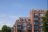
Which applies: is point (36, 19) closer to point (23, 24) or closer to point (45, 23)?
point (23, 24)

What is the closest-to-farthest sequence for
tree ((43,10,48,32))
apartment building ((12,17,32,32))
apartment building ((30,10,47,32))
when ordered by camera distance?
1. tree ((43,10,48,32))
2. apartment building ((30,10,47,32))
3. apartment building ((12,17,32,32))

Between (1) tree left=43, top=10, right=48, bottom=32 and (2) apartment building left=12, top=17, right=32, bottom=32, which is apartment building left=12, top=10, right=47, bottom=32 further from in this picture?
(1) tree left=43, top=10, right=48, bottom=32

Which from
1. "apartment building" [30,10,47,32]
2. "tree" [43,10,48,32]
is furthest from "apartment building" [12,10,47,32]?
"tree" [43,10,48,32]

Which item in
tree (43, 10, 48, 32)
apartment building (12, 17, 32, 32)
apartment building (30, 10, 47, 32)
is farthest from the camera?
apartment building (12, 17, 32, 32)

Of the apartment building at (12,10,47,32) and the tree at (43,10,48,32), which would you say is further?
the apartment building at (12,10,47,32)

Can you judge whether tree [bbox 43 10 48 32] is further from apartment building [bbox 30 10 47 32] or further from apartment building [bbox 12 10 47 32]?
apartment building [bbox 30 10 47 32]

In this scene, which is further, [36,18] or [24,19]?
[24,19]

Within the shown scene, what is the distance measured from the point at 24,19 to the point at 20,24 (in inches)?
72.0

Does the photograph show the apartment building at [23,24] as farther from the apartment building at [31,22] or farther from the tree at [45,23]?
the tree at [45,23]

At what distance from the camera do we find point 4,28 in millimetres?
58844

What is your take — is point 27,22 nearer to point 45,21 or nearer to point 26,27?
point 26,27

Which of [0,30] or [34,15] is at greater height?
[34,15]

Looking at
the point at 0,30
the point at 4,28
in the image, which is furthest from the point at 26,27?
the point at 0,30

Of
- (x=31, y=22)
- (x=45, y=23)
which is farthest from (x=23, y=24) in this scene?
(x=45, y=23)
